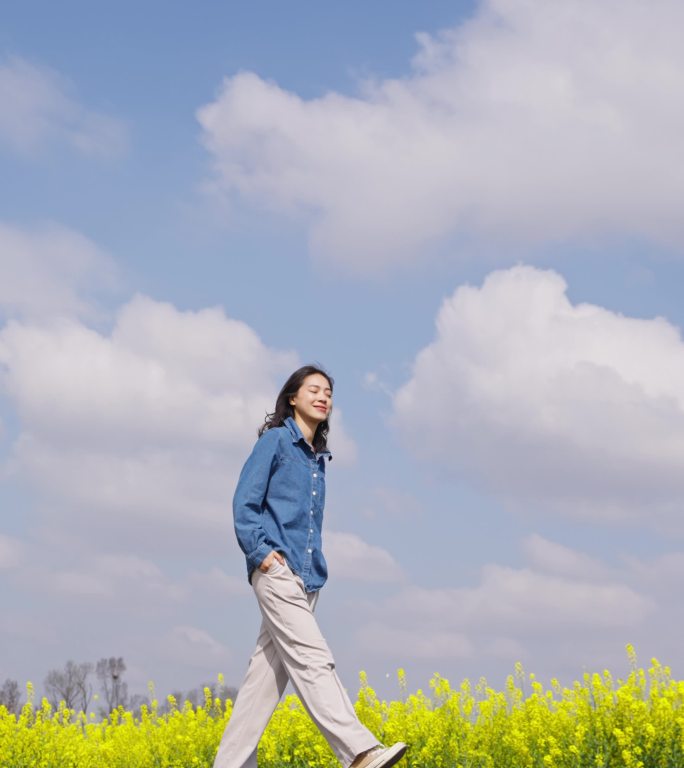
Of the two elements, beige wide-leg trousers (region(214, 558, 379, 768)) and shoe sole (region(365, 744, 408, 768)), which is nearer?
shoe sole (region(365, 744, 408, 768))

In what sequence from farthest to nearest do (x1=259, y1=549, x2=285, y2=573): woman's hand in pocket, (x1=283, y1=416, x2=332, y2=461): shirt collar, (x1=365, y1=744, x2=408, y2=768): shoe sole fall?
(x1=283, y1=416, x2=332, y2=461): shirt collar
(x1=259, y1=549, x2=285, y2=573): woman's hand in pocket
(x1=365, y1=744, x2=408, y2=768): shoe sole

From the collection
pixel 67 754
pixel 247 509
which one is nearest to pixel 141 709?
pixel 67 754

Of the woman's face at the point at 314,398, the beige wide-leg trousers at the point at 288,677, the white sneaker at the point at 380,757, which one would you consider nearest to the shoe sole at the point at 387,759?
the white sneaker at the point at 380,757

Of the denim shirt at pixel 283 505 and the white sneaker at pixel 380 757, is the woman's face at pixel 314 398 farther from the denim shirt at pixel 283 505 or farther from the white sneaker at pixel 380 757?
the white sneaker at pixel 380 757

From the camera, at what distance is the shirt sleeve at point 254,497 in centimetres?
576

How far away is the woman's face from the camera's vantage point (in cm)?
624

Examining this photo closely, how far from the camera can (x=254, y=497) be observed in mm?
5871

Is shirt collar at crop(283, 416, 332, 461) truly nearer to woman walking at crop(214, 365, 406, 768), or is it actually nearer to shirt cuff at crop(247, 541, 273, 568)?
woman walking at crop(214, 365, 406, 768)

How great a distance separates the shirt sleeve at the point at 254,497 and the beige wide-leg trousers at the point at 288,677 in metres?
0.14

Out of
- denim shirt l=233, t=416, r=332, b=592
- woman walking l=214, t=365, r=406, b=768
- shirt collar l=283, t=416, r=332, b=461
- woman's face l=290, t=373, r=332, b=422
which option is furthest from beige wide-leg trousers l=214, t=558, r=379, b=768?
woman's face l=290, t=373, r=332, b=422

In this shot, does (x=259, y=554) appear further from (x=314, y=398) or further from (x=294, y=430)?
(x=314, y=398)

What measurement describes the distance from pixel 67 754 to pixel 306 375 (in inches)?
175

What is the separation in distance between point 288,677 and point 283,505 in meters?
1.03

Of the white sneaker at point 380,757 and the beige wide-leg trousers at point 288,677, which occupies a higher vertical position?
the beige wide-leg trousers at point 288,677
